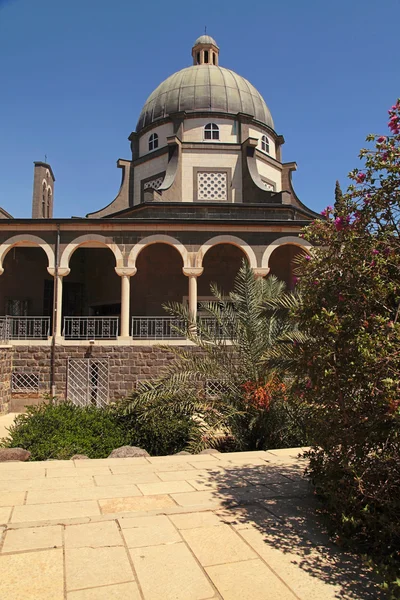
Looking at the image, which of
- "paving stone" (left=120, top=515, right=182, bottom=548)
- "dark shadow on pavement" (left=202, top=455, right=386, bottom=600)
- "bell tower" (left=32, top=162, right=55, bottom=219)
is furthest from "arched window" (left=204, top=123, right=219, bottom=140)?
"paving stone" (left=120, top=515, right=182, bottom=548)

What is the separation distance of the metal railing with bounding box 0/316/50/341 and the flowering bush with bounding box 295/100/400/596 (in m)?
12.6

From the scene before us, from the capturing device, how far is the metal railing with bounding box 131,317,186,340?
15.4m

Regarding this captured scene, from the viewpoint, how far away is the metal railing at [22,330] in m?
14.7

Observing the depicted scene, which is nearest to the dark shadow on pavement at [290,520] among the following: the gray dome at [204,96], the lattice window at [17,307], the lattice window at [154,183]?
the lattice window at [17,307]

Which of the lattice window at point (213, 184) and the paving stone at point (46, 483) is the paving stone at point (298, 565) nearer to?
the paving stone at point (46, 483)

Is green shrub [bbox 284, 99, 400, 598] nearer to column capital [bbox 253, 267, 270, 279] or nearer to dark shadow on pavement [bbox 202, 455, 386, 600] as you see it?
dark shadow on pavement [bbox 202, 455, 386, 600]

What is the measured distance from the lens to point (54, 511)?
13.9ft

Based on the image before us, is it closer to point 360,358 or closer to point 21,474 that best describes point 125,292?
point 21,474

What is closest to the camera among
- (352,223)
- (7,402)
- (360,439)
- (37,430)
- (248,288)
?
(360,439)

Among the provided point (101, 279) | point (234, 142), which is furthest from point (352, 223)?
point (234, 142)

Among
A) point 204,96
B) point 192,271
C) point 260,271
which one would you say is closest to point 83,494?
point 192,271

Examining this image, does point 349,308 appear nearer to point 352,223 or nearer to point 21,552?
point 352,223

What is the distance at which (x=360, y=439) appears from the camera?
3.59 meters

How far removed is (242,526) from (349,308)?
2.01 metres
